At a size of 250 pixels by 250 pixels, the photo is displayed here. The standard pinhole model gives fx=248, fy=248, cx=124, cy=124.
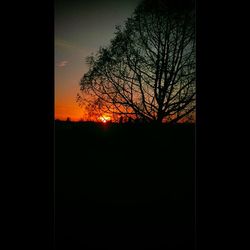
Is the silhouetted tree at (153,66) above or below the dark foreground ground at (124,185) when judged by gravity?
above

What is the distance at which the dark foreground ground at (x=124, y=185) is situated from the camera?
1870 millimetres

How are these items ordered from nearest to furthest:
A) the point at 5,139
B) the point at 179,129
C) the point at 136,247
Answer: the point at 5,139
the point at 136,247
the point at 179,129

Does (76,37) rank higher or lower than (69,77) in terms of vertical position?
higher

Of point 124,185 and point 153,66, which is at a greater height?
point 153,66

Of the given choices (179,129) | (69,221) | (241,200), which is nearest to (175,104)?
(179,129)

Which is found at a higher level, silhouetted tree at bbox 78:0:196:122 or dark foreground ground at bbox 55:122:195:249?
silhouetted tree at bbox 78:0:196:122

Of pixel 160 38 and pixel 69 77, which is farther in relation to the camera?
pixel 160 38

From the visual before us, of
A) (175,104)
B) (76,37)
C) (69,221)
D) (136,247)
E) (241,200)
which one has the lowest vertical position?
(136,247)

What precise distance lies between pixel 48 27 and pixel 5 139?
2.12ft

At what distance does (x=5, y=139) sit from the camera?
4.44ft

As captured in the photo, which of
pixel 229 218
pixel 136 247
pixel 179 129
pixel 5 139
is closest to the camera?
pixel 229 218

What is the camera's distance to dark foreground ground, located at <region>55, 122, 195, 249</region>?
6.14 feet

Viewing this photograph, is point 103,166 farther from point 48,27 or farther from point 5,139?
point 48,27

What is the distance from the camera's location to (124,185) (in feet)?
6.68
